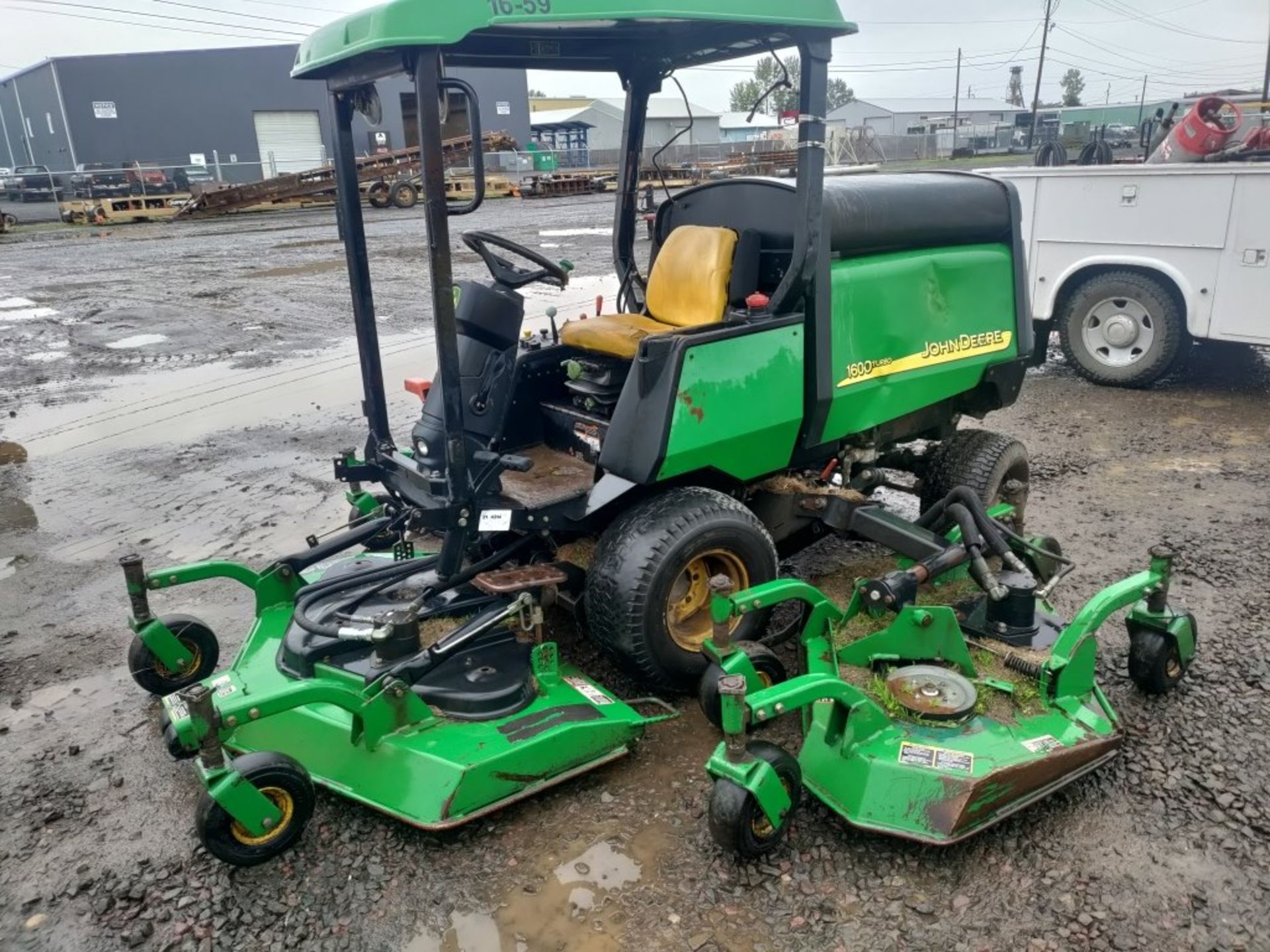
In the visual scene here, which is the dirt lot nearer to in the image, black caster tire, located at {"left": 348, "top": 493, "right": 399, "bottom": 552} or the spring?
the spring

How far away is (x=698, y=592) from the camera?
11.7 ft

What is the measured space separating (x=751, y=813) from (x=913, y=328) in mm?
2229

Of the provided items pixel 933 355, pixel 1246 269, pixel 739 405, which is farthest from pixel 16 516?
pixel 1246 269

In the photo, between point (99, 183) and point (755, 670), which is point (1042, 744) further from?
point (99, 183)

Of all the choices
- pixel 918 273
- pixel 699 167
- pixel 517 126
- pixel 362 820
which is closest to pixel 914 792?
pixel 362 820

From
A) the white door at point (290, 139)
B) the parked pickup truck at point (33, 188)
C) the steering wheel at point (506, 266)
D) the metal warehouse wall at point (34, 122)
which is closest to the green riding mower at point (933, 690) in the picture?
the steering wheel at point (506, 266)

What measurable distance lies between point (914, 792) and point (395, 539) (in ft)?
7.31

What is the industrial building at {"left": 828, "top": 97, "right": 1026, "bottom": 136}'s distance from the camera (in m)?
60.7

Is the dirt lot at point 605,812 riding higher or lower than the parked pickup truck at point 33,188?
lower

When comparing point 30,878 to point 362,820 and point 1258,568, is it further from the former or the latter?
point 1258,568

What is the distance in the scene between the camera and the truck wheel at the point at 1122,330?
7074mm

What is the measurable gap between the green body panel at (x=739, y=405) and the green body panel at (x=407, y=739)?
2.69 feet

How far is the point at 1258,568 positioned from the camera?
4.41 m

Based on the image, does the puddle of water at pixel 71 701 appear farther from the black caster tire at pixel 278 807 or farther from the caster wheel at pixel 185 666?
the black caster tire at pixel 278 807
